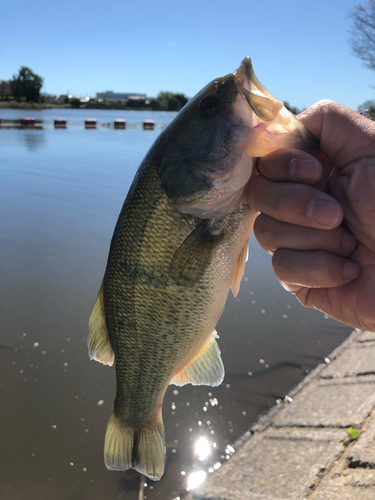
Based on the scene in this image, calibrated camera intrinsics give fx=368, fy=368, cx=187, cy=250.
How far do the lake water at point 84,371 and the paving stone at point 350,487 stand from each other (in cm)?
95

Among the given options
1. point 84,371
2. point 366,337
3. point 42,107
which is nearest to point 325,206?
point 84,371

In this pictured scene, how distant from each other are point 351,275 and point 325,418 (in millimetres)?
2301

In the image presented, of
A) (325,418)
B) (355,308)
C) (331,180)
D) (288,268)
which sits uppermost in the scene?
(331,180)

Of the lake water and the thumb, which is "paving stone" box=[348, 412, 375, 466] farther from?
the thumb

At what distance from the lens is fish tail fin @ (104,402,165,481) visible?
6.72ft

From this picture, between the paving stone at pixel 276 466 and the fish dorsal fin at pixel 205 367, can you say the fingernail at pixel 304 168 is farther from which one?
the paving stone at pixel 276 466

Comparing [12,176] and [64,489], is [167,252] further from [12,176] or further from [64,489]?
[12,176]

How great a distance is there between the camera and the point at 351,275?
1.60m

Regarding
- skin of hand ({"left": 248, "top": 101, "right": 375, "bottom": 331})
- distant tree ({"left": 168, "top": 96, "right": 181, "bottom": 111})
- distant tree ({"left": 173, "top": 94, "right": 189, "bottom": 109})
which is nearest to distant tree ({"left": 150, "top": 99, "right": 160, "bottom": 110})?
distant tree ({"left": 168, "top": 96, "right": 181, "bottom": 111})

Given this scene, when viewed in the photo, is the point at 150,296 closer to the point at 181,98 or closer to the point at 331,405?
the point at 331,405

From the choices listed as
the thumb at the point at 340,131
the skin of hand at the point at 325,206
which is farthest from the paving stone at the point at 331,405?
the thumb at the point at 340,131

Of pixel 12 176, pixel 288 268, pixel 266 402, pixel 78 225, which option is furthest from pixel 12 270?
pixel 12 176

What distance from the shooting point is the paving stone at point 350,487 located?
90.5 inches

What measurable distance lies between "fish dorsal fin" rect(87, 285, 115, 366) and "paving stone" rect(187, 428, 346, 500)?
1584mm
